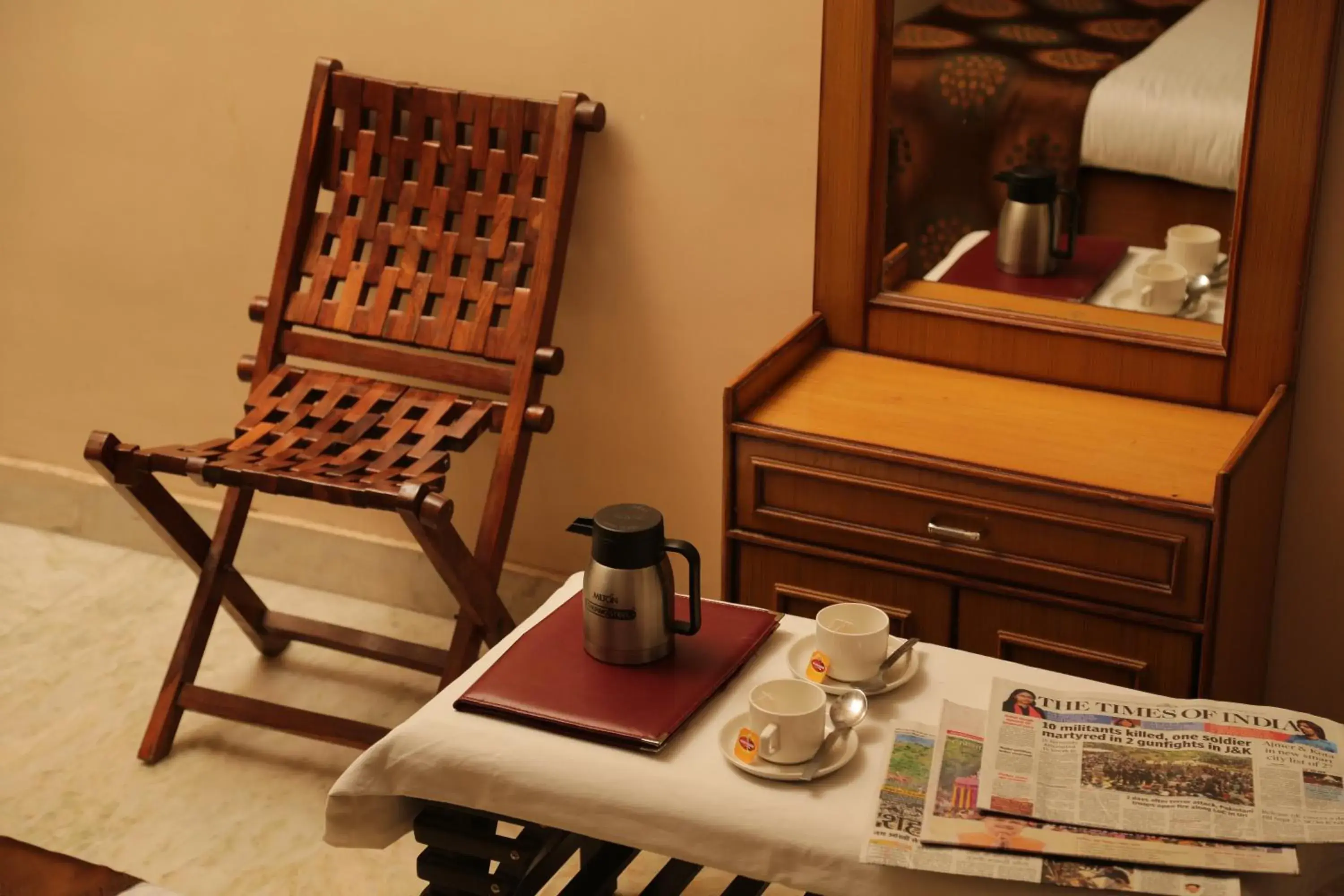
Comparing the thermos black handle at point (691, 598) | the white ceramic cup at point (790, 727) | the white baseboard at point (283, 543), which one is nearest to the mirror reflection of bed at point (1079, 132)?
the thermos black handle at point (691, 598)

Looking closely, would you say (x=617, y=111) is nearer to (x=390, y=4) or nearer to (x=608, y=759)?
(x=390, y=4)

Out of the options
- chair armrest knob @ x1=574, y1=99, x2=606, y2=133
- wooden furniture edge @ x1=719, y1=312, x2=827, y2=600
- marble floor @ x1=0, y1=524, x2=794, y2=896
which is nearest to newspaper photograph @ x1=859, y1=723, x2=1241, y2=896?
wooden furniture edge @ x1=719, y1=312, x2=827, y2=600

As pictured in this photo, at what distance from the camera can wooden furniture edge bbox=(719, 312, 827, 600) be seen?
245cm

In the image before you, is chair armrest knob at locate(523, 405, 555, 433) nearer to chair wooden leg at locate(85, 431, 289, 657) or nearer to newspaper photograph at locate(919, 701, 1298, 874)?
chair wooden leg at locate(85, 431, 289, 657)

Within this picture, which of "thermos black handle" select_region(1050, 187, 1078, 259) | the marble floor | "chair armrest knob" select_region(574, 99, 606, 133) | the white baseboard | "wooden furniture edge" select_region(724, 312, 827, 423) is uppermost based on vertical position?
"chair armrest knob" select_region(574, 99, 606, 133)

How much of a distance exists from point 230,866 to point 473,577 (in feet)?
2.12

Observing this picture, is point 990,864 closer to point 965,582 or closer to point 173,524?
point 965,582

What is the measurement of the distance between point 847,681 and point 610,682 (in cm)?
30

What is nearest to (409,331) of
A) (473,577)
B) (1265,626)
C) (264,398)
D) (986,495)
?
(264,398)

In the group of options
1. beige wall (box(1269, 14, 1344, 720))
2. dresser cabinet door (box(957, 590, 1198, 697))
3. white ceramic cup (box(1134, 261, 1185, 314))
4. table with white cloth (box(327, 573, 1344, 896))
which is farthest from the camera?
white ceramic cup (box(1134, 261, 1185, 314))

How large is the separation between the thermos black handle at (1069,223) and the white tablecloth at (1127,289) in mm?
80

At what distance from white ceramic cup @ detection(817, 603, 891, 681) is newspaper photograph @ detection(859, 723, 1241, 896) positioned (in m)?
0.22

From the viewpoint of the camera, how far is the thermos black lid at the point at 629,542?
6.30 feet

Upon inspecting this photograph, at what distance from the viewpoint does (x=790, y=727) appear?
1.74 m
